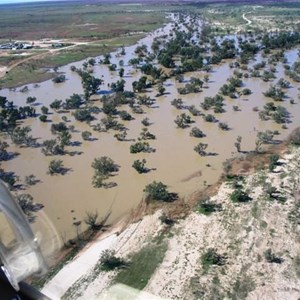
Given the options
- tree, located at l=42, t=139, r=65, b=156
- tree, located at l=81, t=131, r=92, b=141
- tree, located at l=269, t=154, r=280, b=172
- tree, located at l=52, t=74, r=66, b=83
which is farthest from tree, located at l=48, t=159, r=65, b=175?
tree, located at l=52, t=74, r=66, b=83

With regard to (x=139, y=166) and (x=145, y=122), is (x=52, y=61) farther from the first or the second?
(x=139, y=166)

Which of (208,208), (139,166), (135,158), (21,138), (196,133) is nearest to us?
(208,208)

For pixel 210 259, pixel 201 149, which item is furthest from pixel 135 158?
pixel 210 259

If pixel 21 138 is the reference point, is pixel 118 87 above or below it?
below

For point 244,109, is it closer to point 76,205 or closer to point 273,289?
point 76,205

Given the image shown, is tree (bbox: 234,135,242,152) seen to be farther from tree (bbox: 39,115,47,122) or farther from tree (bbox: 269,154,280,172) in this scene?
tree (bbox: 39,115,47,122)

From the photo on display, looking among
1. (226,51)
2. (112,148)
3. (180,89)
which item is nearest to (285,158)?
(112,148)
